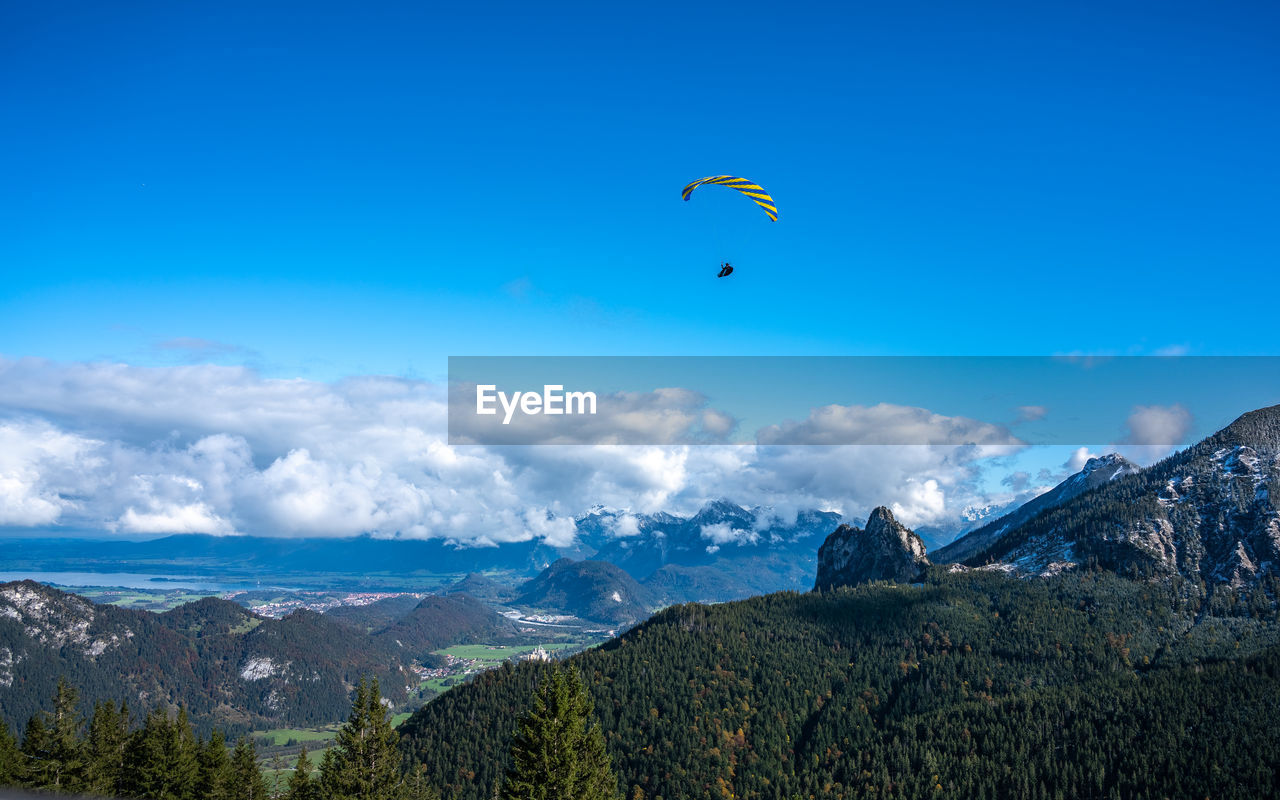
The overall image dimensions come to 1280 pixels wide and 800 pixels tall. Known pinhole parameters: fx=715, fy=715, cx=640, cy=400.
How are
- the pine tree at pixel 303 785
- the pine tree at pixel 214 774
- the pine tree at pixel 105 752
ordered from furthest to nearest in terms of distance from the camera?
1. the pine tree at pixel 214 774
2. the pine tree at pixel 105 752
3. the pine tree at pixel 303 785

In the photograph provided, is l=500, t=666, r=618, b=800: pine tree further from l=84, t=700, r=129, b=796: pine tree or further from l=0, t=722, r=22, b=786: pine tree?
l=0, t=722, r=22, b=786: pine tree

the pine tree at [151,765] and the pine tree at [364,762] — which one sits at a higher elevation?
the pine tree at [364,762]

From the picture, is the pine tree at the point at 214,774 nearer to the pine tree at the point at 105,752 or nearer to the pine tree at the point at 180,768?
the pine tree at the point at 180,768

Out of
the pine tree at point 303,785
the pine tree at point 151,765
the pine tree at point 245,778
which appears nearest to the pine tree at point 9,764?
the pine tree at point 151,765

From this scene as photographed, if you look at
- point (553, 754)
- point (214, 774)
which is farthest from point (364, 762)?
point (214, 774)

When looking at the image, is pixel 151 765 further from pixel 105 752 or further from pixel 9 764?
pixel 9 764
